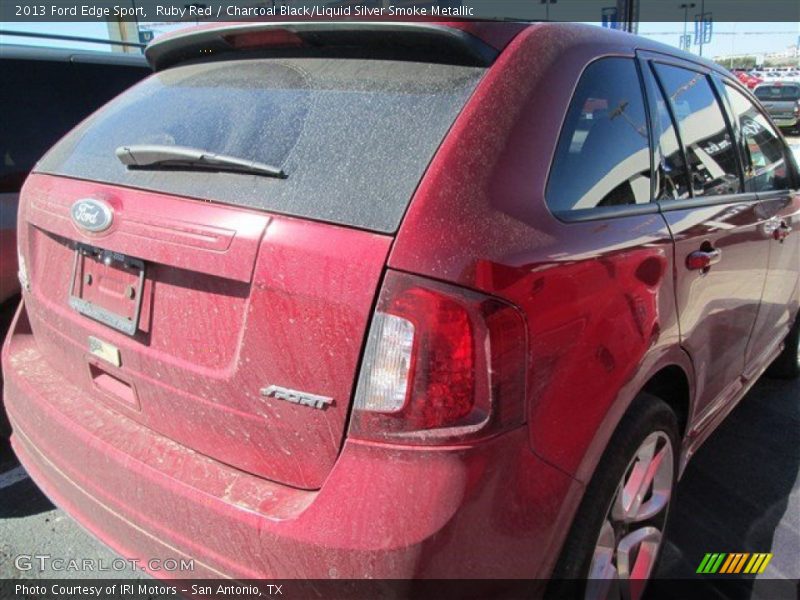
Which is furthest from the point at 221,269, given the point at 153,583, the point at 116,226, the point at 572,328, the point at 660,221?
the point at 153,583

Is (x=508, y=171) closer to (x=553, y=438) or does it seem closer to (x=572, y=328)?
(x=572, y=328)

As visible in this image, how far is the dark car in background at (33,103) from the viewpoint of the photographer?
289 cm

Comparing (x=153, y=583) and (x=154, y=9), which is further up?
(x=154, y=9)

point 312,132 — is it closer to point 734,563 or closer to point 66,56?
point 734,563

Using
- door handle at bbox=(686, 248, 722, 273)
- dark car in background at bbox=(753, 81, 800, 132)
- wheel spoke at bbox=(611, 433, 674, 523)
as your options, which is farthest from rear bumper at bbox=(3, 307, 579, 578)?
dark car in background at bbox=(753, 81, 800, 132)

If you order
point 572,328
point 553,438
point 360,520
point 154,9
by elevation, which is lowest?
point 360,520

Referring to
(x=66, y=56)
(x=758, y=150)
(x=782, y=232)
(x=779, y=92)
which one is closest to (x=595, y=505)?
(x=782, y=232)

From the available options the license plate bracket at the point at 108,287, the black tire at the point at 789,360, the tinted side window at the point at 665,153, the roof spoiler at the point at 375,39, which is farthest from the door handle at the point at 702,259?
the black tire at the point at 789,360

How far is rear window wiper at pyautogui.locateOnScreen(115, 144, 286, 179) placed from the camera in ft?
5.11

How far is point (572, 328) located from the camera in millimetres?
1485

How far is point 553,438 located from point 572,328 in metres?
0.26

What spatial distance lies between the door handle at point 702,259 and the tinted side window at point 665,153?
0.21 metres

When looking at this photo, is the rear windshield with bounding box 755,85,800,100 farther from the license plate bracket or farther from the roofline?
the license plate bracket

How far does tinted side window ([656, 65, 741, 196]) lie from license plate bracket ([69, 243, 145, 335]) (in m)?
1.87
